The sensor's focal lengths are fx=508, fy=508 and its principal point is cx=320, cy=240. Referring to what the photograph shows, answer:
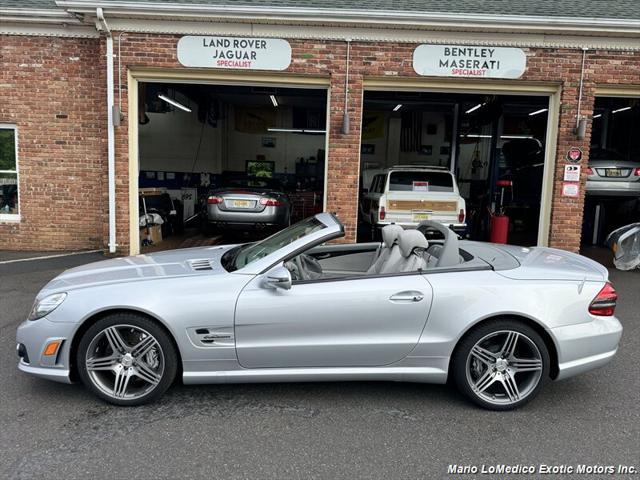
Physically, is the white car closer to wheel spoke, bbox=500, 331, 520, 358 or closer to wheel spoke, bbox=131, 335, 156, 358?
wheel spoke, bbox=500, 331, 520, 358

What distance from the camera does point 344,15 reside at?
26.5ft

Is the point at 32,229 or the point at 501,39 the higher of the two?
the point at 501,39

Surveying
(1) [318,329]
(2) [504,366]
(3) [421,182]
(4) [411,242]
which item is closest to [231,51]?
(3) [421,182]

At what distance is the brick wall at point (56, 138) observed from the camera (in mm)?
9117

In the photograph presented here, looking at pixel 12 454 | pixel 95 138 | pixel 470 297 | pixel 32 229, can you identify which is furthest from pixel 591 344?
pixel 32 229

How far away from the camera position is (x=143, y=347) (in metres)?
3.51

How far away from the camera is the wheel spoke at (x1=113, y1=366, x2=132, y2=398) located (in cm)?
352

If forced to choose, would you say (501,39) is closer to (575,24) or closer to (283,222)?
(575,24)

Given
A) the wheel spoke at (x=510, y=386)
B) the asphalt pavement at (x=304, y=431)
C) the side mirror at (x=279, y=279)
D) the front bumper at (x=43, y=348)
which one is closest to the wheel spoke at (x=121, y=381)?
the asphalt pavement at (x=304, y=431)

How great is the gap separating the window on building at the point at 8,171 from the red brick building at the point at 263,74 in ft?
0.08

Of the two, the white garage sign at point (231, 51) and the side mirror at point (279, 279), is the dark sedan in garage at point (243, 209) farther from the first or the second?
the side mirror at point (279, 279)

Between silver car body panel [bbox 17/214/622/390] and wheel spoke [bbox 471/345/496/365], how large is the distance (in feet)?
0.61

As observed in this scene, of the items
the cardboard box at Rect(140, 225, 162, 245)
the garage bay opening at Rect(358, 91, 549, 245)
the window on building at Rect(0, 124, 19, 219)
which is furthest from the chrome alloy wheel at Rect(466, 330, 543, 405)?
the window on building at Rect(0, 124, 19, 219)

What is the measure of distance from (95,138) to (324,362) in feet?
24.9
